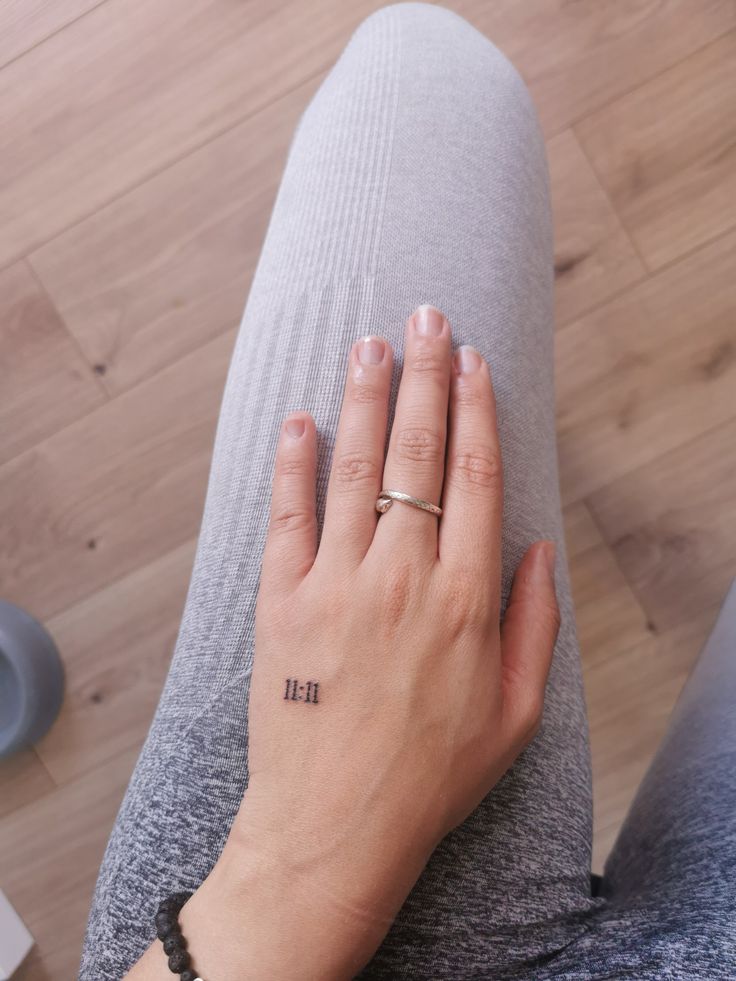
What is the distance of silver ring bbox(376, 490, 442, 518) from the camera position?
1.75 ft

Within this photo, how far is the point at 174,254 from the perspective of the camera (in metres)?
1.14

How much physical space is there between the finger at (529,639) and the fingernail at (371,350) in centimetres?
19

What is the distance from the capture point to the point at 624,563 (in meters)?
1.09

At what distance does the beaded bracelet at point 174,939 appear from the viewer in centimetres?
49

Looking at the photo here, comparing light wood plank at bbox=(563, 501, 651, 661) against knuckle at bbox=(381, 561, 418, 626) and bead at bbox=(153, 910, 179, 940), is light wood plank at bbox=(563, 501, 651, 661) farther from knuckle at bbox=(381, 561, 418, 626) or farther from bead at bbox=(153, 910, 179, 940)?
bead at bbox=(153, 910, 179, 940)

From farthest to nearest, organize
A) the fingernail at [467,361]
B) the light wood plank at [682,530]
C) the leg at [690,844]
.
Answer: the light wood plank at [682,530] < the fingernail at [467,361] < the leg at [690,844]

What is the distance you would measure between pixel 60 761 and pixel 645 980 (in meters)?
0.95

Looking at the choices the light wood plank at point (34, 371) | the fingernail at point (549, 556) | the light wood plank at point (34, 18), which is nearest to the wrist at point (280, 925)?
the fingernail at point (549, 556)

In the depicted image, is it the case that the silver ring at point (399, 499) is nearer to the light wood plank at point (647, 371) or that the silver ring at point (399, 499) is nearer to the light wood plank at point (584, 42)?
the light wood plank at point (647, 371)

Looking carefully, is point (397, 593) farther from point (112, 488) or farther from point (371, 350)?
point (112, 488)

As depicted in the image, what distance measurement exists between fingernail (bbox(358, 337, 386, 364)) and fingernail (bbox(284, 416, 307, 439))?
0.21 feet

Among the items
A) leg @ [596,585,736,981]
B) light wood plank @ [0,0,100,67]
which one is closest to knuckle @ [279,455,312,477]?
leg @ [596,585,736,981]

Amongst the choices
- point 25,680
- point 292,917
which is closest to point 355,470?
point 292,917

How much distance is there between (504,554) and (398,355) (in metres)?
0.18
